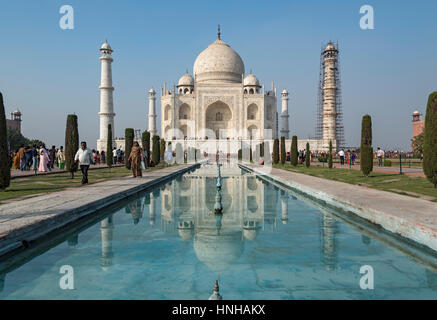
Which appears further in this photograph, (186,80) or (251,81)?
(186,80)

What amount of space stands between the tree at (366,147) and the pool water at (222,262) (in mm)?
5900

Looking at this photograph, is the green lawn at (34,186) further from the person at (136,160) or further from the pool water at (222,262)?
the pool water at (222,262)

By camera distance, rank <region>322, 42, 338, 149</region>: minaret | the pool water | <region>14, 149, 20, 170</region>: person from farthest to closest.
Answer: <region>322, 42, 338, 149</region>: minaret < <region>14, 149, 20, 170</region>: person < the pool water

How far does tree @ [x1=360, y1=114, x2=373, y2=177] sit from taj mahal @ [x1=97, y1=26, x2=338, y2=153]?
84.6 ft

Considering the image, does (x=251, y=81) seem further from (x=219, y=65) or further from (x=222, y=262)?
(x=222, y=262)

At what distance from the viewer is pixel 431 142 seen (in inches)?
279

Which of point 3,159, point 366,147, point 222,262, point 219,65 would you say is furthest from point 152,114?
point 222,262

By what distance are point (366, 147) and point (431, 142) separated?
121 inches

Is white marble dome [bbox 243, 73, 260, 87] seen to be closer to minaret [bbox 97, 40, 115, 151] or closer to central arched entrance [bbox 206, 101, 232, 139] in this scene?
central arched entrance [bbox 206, 101, 232, 139]

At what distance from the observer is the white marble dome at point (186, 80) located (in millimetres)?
42500

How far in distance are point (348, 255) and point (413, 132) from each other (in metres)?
43.5

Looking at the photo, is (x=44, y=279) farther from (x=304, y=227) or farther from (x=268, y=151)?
(x=268, y=151)

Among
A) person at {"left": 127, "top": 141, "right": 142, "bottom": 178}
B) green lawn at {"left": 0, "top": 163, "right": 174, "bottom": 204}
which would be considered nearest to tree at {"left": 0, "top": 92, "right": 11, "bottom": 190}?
green lawn at {"left": 0, "top": 163, "right": 174, "bottom": 204}

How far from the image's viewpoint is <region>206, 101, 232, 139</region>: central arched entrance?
41188 millimetres
